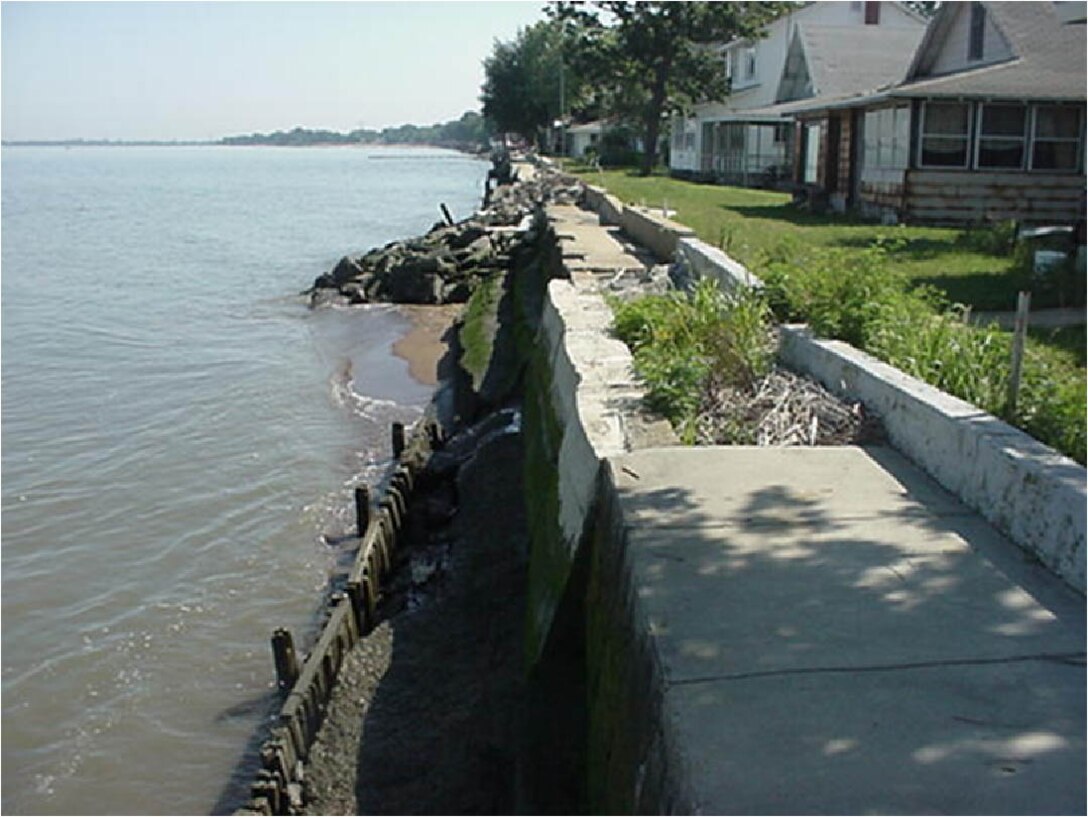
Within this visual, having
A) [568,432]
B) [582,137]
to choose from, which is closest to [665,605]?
[568,432]

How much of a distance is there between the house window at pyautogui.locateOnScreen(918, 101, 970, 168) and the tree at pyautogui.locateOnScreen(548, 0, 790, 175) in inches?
1047

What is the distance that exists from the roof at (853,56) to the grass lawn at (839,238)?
19.5 feet

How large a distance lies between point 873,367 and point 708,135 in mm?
44095

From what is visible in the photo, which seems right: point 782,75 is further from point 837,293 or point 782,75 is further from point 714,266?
point 837,293

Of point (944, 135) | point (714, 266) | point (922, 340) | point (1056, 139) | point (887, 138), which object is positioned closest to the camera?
point (922, 340)

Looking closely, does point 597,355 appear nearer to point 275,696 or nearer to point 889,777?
point 275,696

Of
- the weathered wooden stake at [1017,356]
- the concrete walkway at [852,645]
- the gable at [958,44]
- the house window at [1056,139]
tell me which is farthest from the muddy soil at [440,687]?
the gable at [958,44]

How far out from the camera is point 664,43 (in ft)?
162

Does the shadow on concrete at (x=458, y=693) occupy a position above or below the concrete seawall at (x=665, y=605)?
below

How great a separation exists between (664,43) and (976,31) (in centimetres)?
2527

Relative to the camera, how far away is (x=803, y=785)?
310 centimetres

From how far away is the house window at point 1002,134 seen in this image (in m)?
22.9

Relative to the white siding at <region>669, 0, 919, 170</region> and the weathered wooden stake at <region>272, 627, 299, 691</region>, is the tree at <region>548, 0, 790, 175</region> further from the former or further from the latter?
the weathered wooden stake at <region>272, 627, 299, 691</region>

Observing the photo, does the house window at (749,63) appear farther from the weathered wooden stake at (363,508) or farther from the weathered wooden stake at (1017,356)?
the weathered wooden stake at (1017,356)
